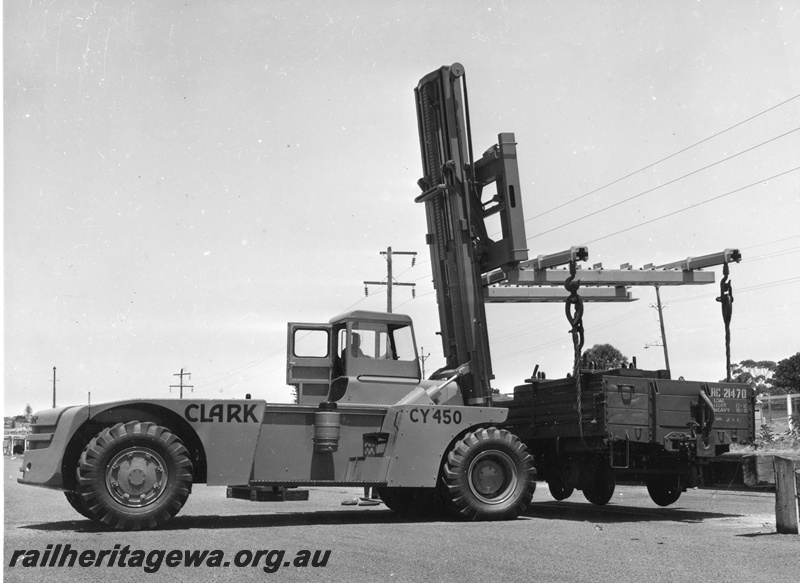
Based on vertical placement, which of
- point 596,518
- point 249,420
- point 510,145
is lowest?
point 596,518

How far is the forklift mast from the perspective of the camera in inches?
542

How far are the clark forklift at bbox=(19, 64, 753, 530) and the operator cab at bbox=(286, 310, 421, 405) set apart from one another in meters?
0.02

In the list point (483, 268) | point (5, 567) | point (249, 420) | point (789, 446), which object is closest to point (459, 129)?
point (483, 268)

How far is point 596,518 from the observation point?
12.8 m

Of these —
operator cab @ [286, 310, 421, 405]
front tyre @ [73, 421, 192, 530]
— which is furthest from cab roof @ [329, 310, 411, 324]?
front tyre @ [73, 421, 192, 530]

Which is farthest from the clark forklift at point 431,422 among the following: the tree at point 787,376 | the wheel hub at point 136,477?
the tree at point 787,376

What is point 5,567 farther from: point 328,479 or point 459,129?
point 459,129

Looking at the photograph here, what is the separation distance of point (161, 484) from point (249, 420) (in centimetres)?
131

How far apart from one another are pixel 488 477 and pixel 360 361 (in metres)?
2.40

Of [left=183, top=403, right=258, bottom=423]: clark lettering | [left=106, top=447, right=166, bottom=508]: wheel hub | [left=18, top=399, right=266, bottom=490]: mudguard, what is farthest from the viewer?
[left=183, top=403, right=258, bottom=423]: clark lettering

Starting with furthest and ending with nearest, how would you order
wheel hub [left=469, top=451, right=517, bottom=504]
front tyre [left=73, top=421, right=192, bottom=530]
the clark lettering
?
wheel hub [left=469, top=451, right=517, bottom=504] → the clark lettering → front tyre [left=73, top=421, right=192, bottom=530]

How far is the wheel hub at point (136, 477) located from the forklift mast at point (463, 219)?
4.94 m

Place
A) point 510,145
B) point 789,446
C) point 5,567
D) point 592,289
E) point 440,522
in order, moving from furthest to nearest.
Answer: point 789,446, point 592,289, point 510,145, point 440,522, point 5,567

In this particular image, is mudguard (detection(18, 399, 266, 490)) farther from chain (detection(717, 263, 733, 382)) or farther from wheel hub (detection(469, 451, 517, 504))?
chain (detection(717, 263, 733, 382))
